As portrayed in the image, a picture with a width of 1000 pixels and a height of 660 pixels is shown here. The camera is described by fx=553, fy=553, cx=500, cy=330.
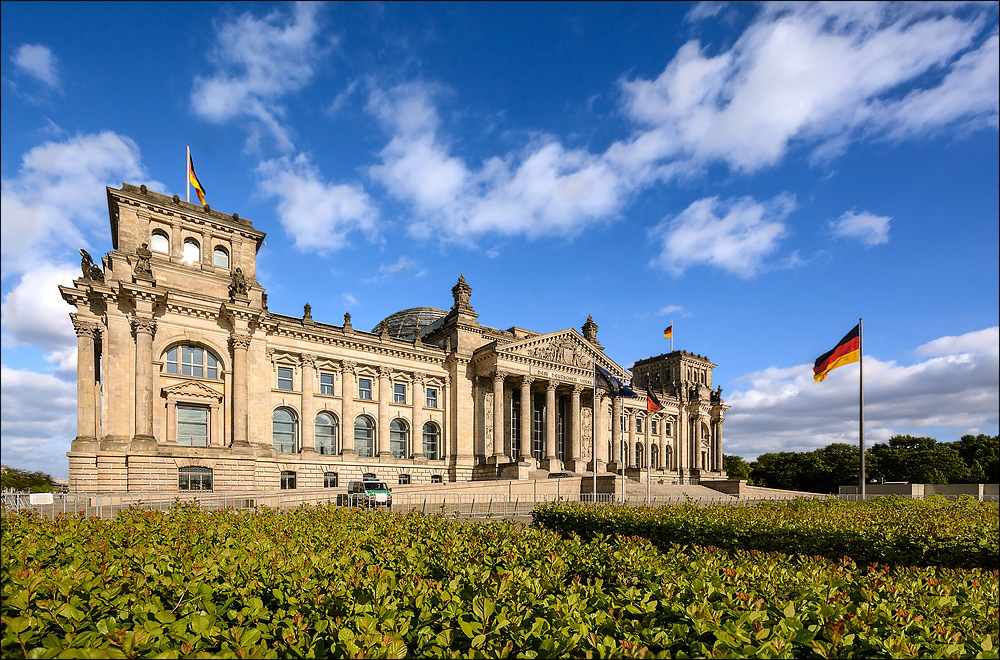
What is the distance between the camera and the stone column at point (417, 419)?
55.5 metres

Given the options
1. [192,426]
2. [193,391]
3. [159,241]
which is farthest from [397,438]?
[159,241]

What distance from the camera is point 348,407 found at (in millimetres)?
51438

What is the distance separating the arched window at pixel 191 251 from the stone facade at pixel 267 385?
0.34 feet

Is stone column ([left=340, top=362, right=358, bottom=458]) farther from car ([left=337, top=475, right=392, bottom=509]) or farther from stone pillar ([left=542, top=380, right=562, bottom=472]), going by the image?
stone pillar ([left=542, top=380, right=562, bottom=472])

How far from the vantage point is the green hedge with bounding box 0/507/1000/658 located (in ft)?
13.9

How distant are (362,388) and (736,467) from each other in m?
85.6

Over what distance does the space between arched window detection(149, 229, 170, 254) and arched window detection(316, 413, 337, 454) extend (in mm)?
18649

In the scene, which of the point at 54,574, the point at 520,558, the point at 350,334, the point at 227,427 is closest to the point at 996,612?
the point at 520,558

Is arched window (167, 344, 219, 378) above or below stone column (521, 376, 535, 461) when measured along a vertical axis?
above

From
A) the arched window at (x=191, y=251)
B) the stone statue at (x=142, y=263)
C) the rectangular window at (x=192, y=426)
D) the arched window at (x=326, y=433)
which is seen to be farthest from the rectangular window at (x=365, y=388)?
the stone statue at (x=142, y=263)

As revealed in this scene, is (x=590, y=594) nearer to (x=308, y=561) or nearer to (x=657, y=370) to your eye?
(x=308, y=561)

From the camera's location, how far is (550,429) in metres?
60.1

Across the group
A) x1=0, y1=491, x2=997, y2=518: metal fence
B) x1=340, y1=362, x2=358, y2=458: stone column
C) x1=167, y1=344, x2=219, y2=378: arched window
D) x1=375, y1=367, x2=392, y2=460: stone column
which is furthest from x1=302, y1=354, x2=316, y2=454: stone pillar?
x1=0, y1=491, x2=997, y2=518: metal fence

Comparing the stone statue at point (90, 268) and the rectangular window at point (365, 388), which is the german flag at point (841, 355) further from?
the stone statue at point (90, 268)
